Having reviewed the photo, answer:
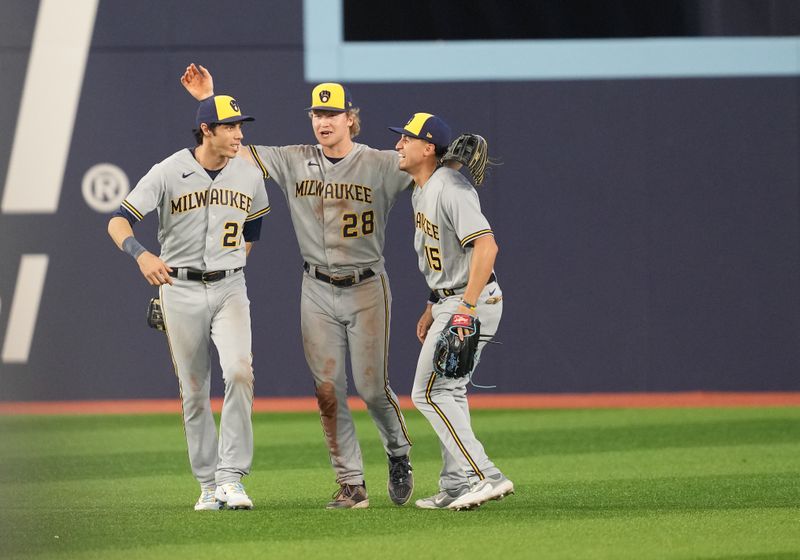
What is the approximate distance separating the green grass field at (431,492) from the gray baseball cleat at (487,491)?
8 centimetres

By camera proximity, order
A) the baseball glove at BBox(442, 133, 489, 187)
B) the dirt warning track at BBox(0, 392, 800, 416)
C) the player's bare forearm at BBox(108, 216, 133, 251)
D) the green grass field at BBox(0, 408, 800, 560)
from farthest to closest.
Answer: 1. the dirt warning track at BBox(0, 392, 800, 416)
2. the baseball glove at BBox(442, 133, 489, 187)
3. the player's bare forearm at BBox(108, 216, 133, 251)
4. the green grass field at BBox(0, 408, 800, 560)

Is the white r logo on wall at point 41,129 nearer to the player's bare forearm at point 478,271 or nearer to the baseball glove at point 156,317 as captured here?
the baseball glove at point 156,317

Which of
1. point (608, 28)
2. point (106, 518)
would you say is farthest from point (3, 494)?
point (608, 28)

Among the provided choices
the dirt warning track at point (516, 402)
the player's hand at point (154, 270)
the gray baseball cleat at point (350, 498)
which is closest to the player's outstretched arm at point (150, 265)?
the player's hand at point (154, 270)

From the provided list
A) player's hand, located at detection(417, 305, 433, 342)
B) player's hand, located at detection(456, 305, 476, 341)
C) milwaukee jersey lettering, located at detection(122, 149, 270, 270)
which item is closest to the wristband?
milwaukee jersey lettering, located at detection(122, 149, 270, 270)

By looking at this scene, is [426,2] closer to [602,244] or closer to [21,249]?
[602,244]

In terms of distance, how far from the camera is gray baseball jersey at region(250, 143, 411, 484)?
693 cm

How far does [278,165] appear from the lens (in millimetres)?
7109

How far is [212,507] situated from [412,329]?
21.4 feet

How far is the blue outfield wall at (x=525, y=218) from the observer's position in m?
13.1

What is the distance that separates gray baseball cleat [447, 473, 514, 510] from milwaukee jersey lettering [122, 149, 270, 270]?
165 cm

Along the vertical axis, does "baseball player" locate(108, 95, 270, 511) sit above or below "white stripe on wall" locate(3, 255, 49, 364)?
below

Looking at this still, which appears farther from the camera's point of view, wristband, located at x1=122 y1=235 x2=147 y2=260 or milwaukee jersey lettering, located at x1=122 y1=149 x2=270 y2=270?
milwaukee jersey lettering, located at x1=122 y1=149 x2=270 y2=270

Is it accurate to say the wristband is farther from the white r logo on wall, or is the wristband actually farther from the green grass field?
the white r logo on wall
